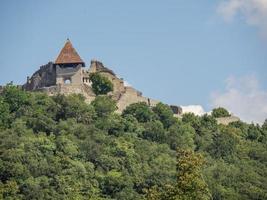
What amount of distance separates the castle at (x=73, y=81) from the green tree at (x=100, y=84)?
0.41 m

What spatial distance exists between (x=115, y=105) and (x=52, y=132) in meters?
7.60


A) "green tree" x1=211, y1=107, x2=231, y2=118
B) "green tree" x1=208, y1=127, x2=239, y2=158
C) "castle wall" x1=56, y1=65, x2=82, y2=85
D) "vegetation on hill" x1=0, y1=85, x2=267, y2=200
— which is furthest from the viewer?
"green tree" x1=211, y1=107, x2=231, y2=118

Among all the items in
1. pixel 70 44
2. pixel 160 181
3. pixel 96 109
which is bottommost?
pixel 160 181

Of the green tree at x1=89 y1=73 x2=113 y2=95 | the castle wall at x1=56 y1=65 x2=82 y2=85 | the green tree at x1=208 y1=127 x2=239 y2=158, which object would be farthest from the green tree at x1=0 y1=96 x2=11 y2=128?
the green tree at x1=208 y1=127 x2=239 y2=158

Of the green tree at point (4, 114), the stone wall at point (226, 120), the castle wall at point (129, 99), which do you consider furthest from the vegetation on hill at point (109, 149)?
the castle wall at point (129, 99)

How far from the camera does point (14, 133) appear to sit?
236 ft

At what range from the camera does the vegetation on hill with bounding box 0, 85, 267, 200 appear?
64.9 m

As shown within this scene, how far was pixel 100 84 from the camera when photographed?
80812mm

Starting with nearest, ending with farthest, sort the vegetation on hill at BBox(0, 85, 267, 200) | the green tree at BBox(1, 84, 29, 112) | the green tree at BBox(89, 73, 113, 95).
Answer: the vegetation on hill at BBox(0, 85, 267, 200)
the green tree at BBox(1, 84, 29, 112)
the green tree at BBox(89, 73, 113, 95)

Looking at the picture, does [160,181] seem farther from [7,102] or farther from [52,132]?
[7,102]

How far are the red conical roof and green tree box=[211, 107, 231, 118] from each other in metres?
13.7

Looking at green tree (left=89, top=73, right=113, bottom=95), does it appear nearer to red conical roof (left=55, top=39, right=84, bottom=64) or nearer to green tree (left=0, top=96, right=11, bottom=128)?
red conical roof (left=55, top=39, right=84, bottom=64)

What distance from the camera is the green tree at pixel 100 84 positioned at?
263ft

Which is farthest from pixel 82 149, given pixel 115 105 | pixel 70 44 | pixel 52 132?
pixel 70 44
